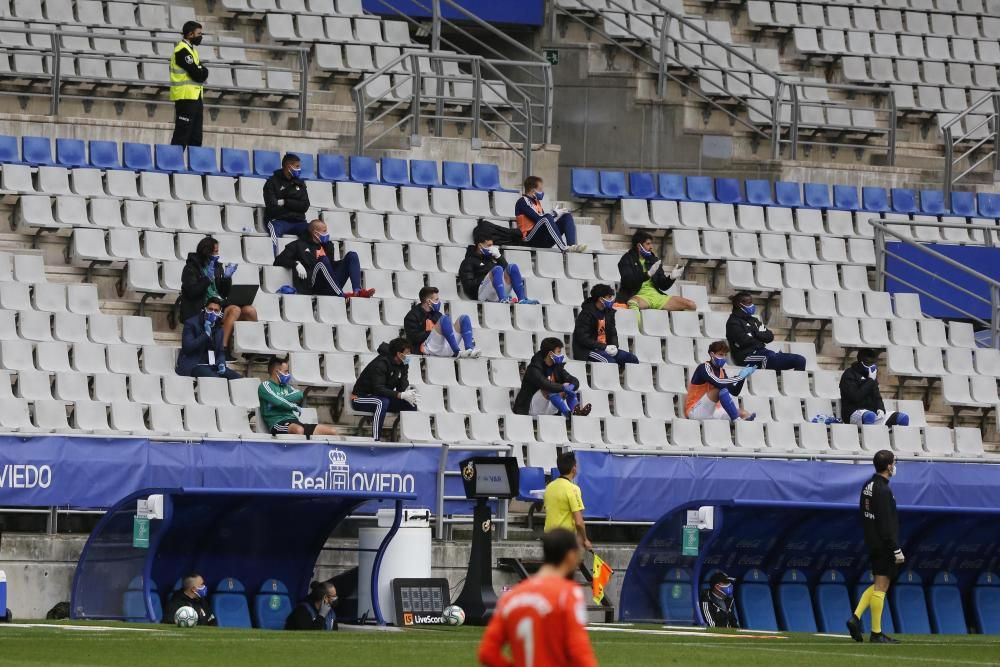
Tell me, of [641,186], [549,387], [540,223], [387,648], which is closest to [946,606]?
[549,387]

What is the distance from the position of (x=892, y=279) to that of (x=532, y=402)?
6841 mm

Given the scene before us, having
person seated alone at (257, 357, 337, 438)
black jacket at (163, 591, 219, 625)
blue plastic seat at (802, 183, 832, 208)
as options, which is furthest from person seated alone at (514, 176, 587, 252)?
black jacket at (163, 591, 219, 625)

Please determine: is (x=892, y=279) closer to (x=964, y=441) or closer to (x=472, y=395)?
(x=964, y=441)

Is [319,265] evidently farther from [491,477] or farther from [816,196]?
[816,196]

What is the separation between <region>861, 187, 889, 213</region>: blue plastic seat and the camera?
25.9 metres

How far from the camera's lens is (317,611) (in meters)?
16.0

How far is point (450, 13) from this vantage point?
91.9 ft

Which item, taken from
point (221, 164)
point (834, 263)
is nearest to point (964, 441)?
point (834, 263)

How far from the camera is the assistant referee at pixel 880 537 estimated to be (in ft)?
49.5

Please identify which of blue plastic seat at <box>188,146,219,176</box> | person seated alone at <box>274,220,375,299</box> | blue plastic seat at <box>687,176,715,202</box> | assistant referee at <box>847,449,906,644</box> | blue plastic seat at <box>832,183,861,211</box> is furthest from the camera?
blue plastic seat at <box>832,183,861,211</box>

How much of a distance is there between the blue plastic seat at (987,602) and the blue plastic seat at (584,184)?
790cm

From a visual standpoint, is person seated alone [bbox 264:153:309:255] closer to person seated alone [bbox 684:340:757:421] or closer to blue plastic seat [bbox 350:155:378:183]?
blue plastic seat [bbox 350:155:378:183]

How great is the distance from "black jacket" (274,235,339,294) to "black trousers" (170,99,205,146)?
2501mm

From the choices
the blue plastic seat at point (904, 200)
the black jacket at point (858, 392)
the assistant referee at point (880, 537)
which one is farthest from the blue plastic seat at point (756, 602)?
the blue plastic seat at point (904, 200)
